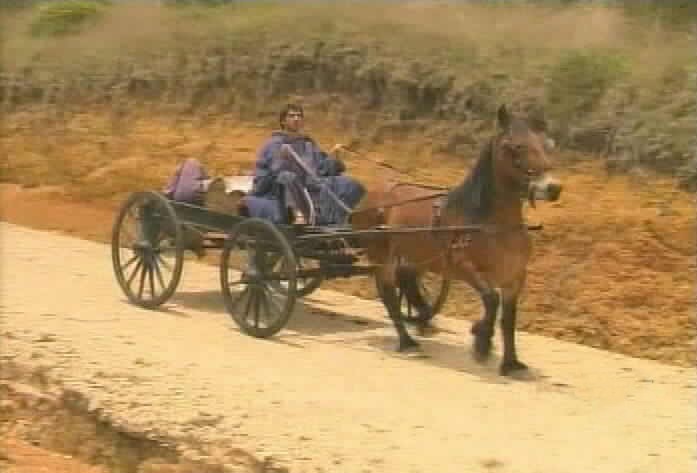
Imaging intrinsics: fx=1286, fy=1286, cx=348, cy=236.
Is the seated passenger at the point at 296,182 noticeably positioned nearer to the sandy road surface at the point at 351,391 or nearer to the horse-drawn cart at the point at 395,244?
the horse-drawn cart at the point at 395,244

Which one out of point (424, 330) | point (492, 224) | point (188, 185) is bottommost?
point (424, 330)

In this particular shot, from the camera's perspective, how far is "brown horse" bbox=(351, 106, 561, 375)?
352 inches

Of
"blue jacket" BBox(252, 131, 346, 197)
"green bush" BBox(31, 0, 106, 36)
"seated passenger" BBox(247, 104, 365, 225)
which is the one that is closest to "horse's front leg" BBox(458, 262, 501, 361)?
"seated passenger" BBox(247, 104, 365, 225)

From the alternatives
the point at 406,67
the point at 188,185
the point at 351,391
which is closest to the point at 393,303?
the point at 351,391

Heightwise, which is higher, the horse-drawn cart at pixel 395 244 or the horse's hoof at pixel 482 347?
the horse-drawn cart at pixel 395 244

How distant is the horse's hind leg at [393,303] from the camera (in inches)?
399

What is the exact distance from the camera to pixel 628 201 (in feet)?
45.2

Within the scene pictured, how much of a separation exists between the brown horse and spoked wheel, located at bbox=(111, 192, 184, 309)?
2.32 meters

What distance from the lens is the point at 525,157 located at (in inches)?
349

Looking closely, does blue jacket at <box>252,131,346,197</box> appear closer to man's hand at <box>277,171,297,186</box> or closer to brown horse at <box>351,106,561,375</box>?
man's hand at <box>277,171,297,186</box>

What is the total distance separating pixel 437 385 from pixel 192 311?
349cm

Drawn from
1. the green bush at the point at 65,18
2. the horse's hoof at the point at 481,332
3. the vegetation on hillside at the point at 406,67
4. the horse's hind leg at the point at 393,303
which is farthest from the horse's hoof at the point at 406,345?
the green bush at the point at 65,18

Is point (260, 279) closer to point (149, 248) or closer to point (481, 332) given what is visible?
point (149, 248)

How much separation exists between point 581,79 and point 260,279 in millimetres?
7062
